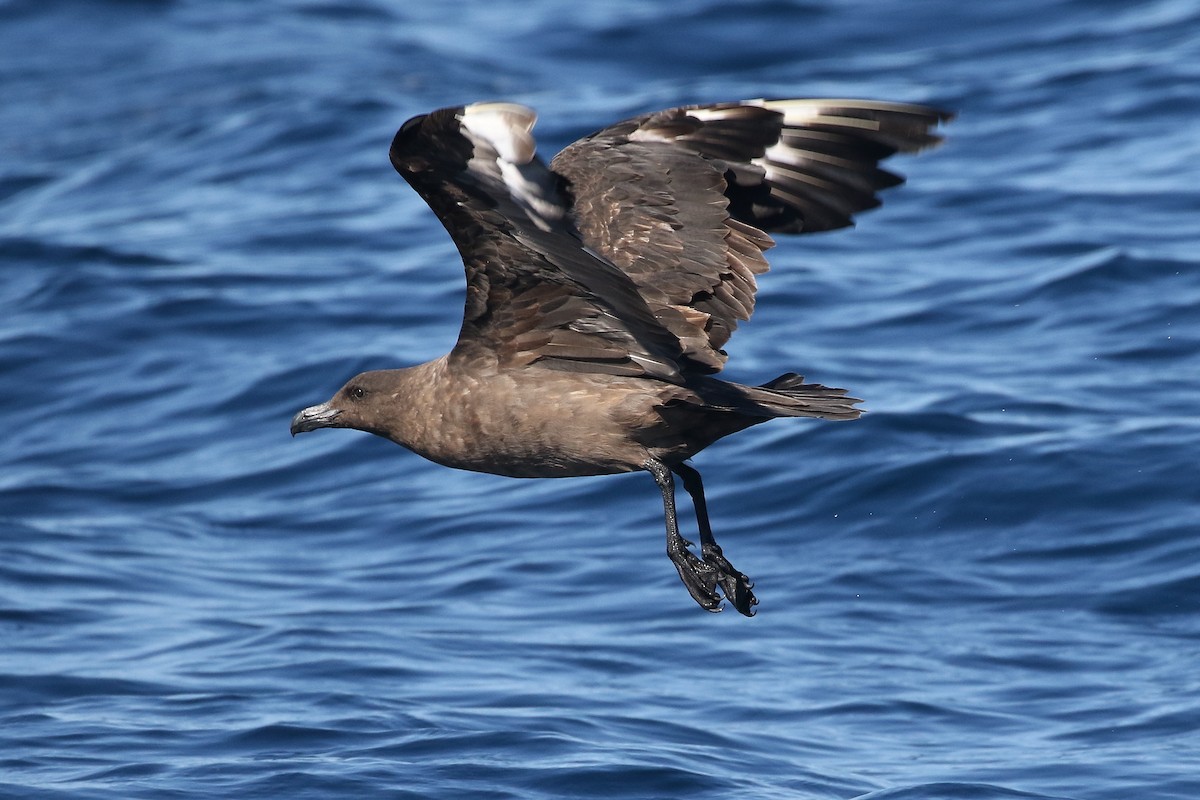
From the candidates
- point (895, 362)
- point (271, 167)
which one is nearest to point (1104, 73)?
point (895, 362)

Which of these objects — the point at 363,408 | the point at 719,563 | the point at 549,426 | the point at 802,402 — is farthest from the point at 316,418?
the point at 802,402

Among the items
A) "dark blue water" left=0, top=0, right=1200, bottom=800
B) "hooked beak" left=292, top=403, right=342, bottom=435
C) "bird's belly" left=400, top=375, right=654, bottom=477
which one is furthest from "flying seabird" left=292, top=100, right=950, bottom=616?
"dark blue water" left=0, top=0, right=1200, bottom=800

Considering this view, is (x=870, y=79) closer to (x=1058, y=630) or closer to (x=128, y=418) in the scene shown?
(x=128, y=418)

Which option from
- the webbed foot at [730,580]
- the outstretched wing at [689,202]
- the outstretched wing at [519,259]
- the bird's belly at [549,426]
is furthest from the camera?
the webbed foot at [730,580]

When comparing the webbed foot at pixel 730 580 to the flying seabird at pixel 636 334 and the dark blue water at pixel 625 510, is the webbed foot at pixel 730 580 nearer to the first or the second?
the flying seabird at pixel 636 334

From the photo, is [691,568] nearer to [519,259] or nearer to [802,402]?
[802,402]

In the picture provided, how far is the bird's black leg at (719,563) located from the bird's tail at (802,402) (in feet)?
1.95

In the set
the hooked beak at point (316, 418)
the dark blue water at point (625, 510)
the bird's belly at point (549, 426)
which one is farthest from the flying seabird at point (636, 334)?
the dark blue water at point (625, 510)

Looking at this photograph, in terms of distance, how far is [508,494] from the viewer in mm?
9367

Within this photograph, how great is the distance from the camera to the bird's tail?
540cm

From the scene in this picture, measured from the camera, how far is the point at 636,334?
5.69 meters

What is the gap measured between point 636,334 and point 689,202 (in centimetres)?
50

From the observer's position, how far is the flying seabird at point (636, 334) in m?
5.61

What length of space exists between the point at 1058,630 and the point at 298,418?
3.46 m
